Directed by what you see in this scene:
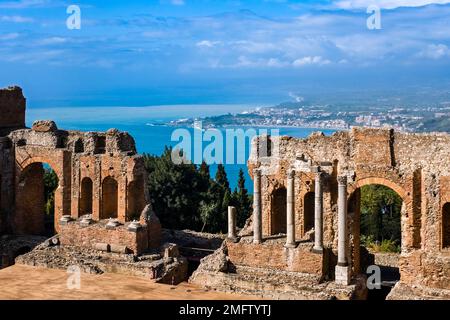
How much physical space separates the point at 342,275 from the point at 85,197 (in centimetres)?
1191

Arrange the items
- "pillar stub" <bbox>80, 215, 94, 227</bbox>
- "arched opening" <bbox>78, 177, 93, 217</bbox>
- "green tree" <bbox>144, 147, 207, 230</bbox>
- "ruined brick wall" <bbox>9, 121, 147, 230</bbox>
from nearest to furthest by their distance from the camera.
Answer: "pillar stub" <bbox>80, 215, 94, 227</bbox>
"ruined brick wall" <bbox>9, 121, 147, 230</bbox>
"arched opening" <bbox>78, 177, 93, 217</bbox>
"green tree" <bbox>144, 147, 207, 230</bbox>

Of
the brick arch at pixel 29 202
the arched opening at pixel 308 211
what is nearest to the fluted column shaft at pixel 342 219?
the arched opening at pixel 308 211

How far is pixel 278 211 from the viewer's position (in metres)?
24.6

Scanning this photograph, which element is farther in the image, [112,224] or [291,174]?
[112,224]

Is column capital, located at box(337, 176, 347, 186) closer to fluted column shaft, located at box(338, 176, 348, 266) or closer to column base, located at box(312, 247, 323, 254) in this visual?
fluted column shaft, located at box(338, 176, 348, 266)

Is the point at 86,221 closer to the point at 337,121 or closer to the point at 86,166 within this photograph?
the point at 86,166

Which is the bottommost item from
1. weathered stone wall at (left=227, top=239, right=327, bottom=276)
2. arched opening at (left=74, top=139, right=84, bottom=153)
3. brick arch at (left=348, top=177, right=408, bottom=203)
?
weathered stone wall at (left=227, top=239, right=327, bottom=276)

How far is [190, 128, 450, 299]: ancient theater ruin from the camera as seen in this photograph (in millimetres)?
20578

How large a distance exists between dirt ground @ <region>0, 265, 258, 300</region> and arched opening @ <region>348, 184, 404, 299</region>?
4.76 m

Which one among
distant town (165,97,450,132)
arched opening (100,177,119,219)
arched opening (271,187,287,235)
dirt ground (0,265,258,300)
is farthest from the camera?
distant town (165,97,450,132)

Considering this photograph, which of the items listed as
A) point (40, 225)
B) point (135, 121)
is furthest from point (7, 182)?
point (135, 121)

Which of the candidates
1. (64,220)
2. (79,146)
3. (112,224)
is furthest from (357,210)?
(79,146)

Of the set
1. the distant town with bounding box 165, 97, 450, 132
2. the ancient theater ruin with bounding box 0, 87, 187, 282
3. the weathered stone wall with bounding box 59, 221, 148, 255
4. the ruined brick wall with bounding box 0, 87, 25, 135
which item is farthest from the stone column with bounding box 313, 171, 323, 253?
the distant town with bounding box 165, 97, 450, 132

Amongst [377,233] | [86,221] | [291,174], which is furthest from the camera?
[377,233]
